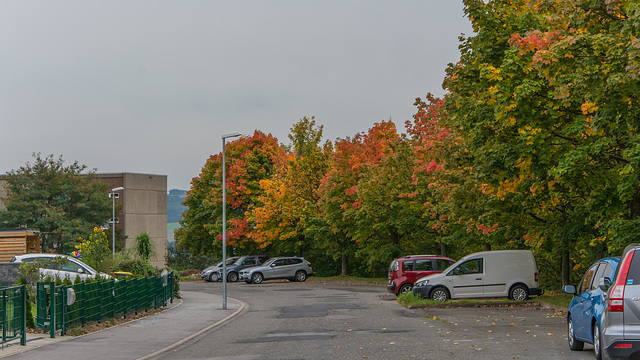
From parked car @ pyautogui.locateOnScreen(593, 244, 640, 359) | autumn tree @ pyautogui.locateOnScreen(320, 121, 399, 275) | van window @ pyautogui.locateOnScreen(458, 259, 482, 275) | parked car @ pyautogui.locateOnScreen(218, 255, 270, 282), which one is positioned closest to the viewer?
parked car @ pyautogui.locateOnScreen(593, 244, 640, 359)

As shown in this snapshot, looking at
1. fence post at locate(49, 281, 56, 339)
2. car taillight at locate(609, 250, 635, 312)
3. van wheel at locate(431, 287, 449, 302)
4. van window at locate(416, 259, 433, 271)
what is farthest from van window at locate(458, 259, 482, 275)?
car taillight at locate(609, 250, 635, 312)

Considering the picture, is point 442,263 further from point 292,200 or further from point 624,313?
point 292,200

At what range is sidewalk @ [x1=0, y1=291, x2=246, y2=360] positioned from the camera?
1187cm

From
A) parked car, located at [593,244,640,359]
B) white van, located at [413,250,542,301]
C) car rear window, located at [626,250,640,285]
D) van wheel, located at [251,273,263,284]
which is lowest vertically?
van wheel, located at [251,273,263,284]

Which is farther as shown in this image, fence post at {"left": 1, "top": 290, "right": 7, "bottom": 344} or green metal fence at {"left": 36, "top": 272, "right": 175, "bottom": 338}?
green metal fence at {"left": 36, "top": 272, "right": 175, "bottom": 338}

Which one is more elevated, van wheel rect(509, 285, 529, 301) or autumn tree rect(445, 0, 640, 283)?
autumn tree rect(445, 0, 640, 283)

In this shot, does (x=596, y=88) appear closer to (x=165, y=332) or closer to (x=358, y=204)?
(x=165, y=332)

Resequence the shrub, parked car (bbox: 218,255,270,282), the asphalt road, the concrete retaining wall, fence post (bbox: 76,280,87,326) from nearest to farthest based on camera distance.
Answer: the asphalt road, fence post (bbox: 76,280,87,326), the concrete retaining wall, the shrub, parked car (bbox: 218,255,270,282)

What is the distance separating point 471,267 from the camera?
23.4 m

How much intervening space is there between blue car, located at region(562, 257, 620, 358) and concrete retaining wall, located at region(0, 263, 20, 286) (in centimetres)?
1462

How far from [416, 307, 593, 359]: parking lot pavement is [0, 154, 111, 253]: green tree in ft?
137

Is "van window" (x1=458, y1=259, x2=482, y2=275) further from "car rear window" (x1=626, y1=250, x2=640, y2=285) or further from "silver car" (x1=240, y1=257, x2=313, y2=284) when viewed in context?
"silver car" (x1=240, y1=257, x2=313, y2=284)

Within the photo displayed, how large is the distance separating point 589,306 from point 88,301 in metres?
11.4

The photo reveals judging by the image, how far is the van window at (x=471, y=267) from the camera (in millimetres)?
23328
